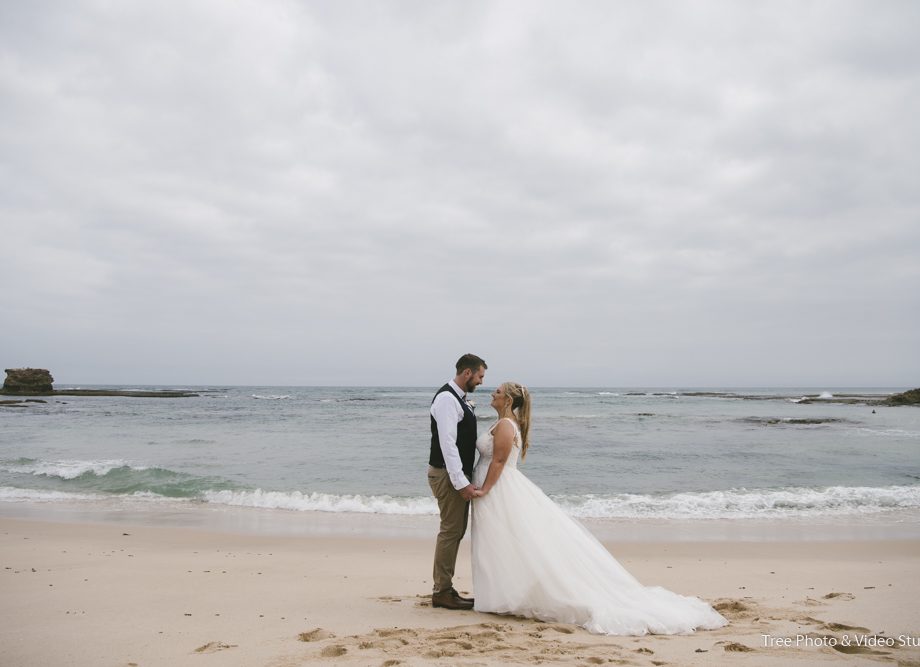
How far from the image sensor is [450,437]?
469 cm

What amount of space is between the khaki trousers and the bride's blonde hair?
68 centimetres

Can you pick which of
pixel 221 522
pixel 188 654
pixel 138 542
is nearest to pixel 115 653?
pixel 188 654

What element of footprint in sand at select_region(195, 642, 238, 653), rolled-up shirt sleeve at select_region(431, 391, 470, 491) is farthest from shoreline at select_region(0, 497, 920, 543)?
footprint in sand at select_region(195, 642, 238, 653)

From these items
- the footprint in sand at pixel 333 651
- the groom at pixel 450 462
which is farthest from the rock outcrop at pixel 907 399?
the footprint in sand at pixel 333 651

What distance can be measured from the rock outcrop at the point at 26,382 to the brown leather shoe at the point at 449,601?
244ft

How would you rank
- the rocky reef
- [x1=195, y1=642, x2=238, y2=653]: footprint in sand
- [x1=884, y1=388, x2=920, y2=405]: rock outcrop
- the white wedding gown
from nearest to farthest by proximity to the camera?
[x1=195, y1=642, x2=238, y2=653]: footprint in sand
the white wedding gown
[x1=884, y1=388, x2=920, y2=405]: rock outcrop
the rocky reef

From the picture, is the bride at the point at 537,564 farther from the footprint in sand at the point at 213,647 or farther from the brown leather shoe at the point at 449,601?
the footprint in sand at the point at 213,647

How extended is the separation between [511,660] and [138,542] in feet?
21.1

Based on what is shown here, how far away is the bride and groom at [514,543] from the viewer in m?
4.34

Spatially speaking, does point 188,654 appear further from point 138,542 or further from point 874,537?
point 874,537

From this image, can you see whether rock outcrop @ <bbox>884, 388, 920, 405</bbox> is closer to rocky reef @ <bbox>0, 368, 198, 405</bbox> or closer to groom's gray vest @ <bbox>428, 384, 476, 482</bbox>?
groom's gray vest @ <bbox>428, 384, 476, 482</bbox>

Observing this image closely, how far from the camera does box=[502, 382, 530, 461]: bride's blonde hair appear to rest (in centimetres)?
480

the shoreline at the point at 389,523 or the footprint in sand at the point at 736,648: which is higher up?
the footprint in sand at the point at 736,648

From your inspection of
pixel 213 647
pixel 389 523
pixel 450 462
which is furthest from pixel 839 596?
pixel 389 523
